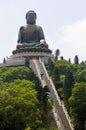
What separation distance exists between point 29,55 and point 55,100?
85.2 feet

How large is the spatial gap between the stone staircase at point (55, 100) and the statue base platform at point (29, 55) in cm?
371

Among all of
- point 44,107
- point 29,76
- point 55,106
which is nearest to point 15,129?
point 44,107

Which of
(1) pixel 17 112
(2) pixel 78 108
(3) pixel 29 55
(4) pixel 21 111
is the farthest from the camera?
(3) pixel 29 55

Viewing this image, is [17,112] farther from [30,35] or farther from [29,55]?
[30,35]

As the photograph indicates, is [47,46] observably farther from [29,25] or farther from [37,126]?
[37,126]

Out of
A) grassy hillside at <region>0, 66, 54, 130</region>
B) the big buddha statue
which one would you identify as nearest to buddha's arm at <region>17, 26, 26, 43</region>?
the big buddha statue

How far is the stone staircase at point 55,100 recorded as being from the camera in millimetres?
43000

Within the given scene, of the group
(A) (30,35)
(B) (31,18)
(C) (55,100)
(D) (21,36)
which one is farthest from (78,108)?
(B) (31,18)

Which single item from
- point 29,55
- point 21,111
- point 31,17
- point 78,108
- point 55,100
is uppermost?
point 31,17

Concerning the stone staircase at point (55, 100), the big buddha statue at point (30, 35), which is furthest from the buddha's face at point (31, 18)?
the stone staircase at point (55, 100)

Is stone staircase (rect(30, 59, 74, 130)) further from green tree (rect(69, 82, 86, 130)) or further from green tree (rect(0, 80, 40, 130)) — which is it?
green tree (rect(0, 80, 40, 130))

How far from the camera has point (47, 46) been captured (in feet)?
256

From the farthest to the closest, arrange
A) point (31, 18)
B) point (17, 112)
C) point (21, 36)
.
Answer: point (31, 18), point (21, 36), point (17, 112)

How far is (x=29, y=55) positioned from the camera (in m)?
75.9
